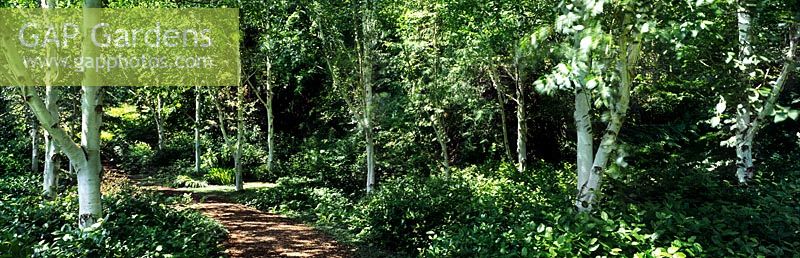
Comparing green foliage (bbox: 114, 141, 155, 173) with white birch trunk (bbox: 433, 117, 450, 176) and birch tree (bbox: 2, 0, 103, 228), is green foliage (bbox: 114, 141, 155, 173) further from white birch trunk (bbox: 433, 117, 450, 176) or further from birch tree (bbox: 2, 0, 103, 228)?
birch tree (bbox: 2, 0, 103, 228)

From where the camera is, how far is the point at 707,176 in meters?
5.38

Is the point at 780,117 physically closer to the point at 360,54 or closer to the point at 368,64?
the point at 368,64

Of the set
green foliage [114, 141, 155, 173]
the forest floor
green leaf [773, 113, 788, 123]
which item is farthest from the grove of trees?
the forest floor

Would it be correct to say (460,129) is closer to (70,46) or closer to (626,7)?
(70,46)

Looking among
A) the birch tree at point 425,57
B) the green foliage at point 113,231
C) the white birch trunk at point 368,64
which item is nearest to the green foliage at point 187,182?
the white birch trunk at point 368,64

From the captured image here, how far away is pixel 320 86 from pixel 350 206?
999cm

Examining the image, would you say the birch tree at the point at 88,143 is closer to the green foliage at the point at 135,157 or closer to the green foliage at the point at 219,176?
the green foliage at the point at 219,176

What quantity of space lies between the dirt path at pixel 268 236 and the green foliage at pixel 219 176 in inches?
159

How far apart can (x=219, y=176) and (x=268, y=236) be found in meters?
7.95

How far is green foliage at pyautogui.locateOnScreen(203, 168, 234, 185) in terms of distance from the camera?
15.2 m

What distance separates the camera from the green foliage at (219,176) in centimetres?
1518

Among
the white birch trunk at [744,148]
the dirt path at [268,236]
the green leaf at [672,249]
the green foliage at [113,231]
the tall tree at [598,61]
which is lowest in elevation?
the dirt path at [268,236]

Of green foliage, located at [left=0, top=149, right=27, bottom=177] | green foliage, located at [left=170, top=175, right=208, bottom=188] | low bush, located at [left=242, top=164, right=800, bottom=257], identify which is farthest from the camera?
green foliage, located at [left=170, top=175, right=208, bottom=188]

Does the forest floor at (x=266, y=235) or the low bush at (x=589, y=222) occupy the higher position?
the low bush at (x=589, y=222)
